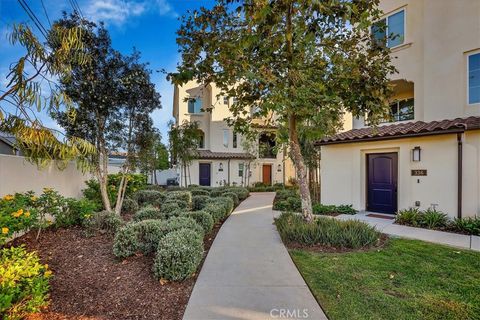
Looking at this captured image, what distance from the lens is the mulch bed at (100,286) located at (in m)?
3.22

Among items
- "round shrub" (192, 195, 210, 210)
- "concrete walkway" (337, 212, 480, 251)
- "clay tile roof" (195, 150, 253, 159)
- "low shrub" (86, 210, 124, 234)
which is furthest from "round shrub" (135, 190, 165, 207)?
"clay tile roof" (195, 150, 253, 159)

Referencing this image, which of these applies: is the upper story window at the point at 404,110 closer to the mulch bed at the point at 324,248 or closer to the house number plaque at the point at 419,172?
the house number plaque at the point at 419,172

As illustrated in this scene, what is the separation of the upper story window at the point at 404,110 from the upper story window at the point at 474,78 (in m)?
1.84

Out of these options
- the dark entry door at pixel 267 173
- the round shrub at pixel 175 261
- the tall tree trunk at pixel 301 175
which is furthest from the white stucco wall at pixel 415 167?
the dark entry door at pixel 267 173

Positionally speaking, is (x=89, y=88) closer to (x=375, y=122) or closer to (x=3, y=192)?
(x=3, y=192)

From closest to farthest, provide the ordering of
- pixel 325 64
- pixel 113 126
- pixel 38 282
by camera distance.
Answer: pixel 38 282 → pixel 325 64 → pixel 113 126

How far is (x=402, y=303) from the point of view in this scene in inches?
134

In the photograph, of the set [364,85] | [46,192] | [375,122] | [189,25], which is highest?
[189,25]

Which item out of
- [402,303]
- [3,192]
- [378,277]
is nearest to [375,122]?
[378,277]

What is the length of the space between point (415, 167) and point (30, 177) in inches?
431

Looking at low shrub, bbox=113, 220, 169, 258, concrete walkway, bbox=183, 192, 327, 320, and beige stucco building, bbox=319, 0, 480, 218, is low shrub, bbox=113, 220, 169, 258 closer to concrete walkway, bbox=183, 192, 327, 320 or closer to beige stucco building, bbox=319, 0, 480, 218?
concrete walkway, bbox=183, 192, 327, 320

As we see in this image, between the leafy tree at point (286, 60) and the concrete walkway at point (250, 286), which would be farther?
the leafy tree at point (286, 60)

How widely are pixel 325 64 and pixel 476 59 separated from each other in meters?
6.14

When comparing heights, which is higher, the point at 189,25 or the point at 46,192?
the point at 189,25
